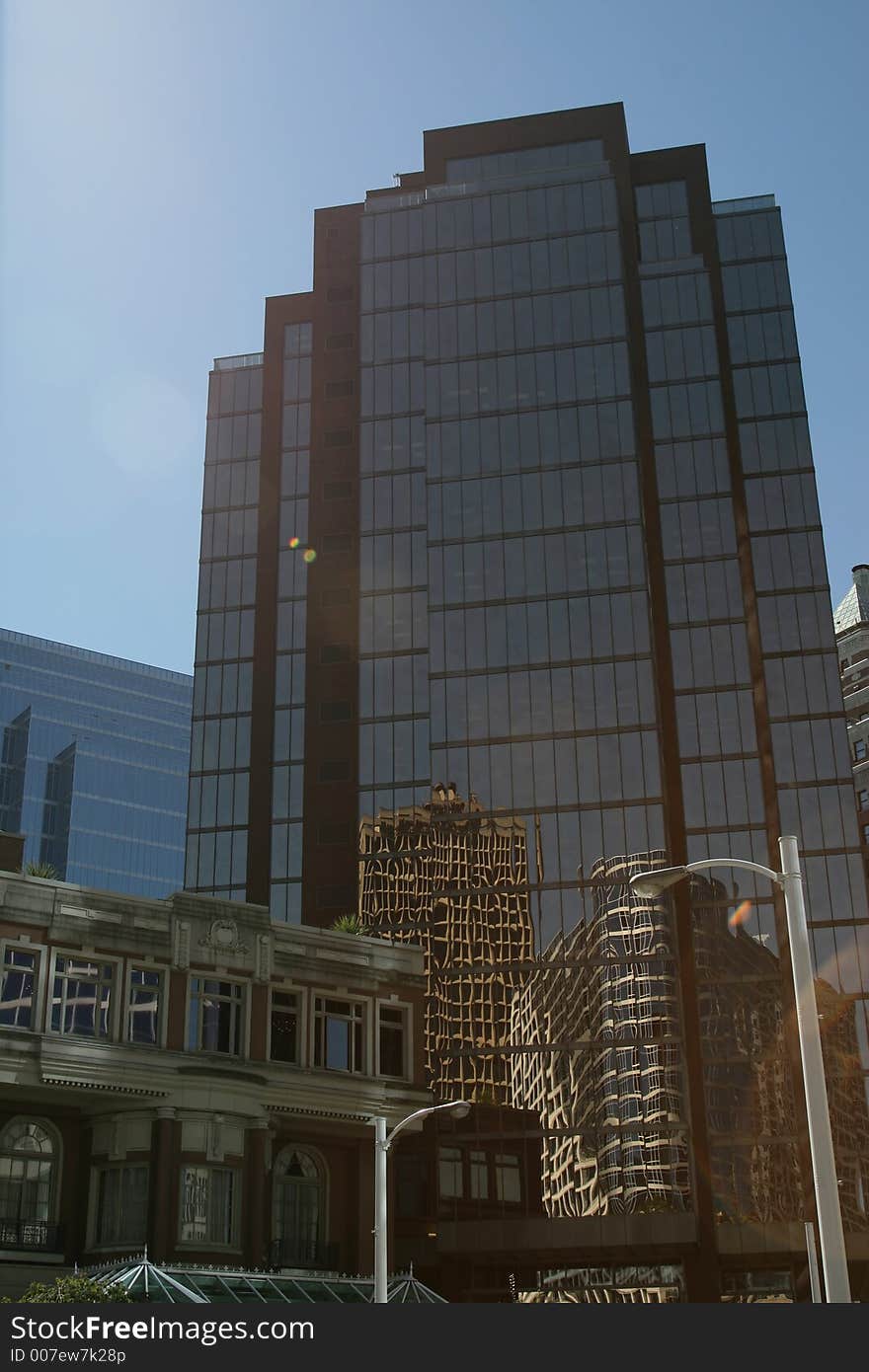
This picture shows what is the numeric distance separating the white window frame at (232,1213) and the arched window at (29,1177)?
4.80 m

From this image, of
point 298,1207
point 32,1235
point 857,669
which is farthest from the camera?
point 857,669

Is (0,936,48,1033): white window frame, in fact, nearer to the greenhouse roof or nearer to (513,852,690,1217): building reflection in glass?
the greenhouse roof

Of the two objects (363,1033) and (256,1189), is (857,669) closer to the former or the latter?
(363,1033)

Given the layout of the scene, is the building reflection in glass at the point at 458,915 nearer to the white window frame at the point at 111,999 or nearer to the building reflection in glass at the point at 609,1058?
the building reflection in glass at the point at 609,1058

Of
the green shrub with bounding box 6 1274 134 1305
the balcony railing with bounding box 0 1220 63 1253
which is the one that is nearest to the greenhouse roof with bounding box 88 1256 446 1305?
the balcony railing with bounding box 0 1220 63 1253

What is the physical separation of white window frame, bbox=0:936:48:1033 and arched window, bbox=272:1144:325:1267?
1194 cm

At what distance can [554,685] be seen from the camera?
84.1 metres

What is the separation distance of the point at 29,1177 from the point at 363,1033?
588 inches

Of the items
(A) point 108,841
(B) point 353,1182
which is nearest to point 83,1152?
(B) point 353,1182

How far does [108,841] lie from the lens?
18988 centimetres

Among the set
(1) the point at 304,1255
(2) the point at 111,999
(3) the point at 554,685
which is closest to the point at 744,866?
(2) the point at 111,999

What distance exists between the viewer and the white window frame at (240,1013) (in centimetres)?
5484

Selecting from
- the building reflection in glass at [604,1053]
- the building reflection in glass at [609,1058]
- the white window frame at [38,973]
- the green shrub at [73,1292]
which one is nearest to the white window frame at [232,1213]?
the white window frame at [38,973]

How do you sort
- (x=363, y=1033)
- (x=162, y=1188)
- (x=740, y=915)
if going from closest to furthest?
(x=162, y=1188) < (x=363, y=1033) < (x=740, y=915)
